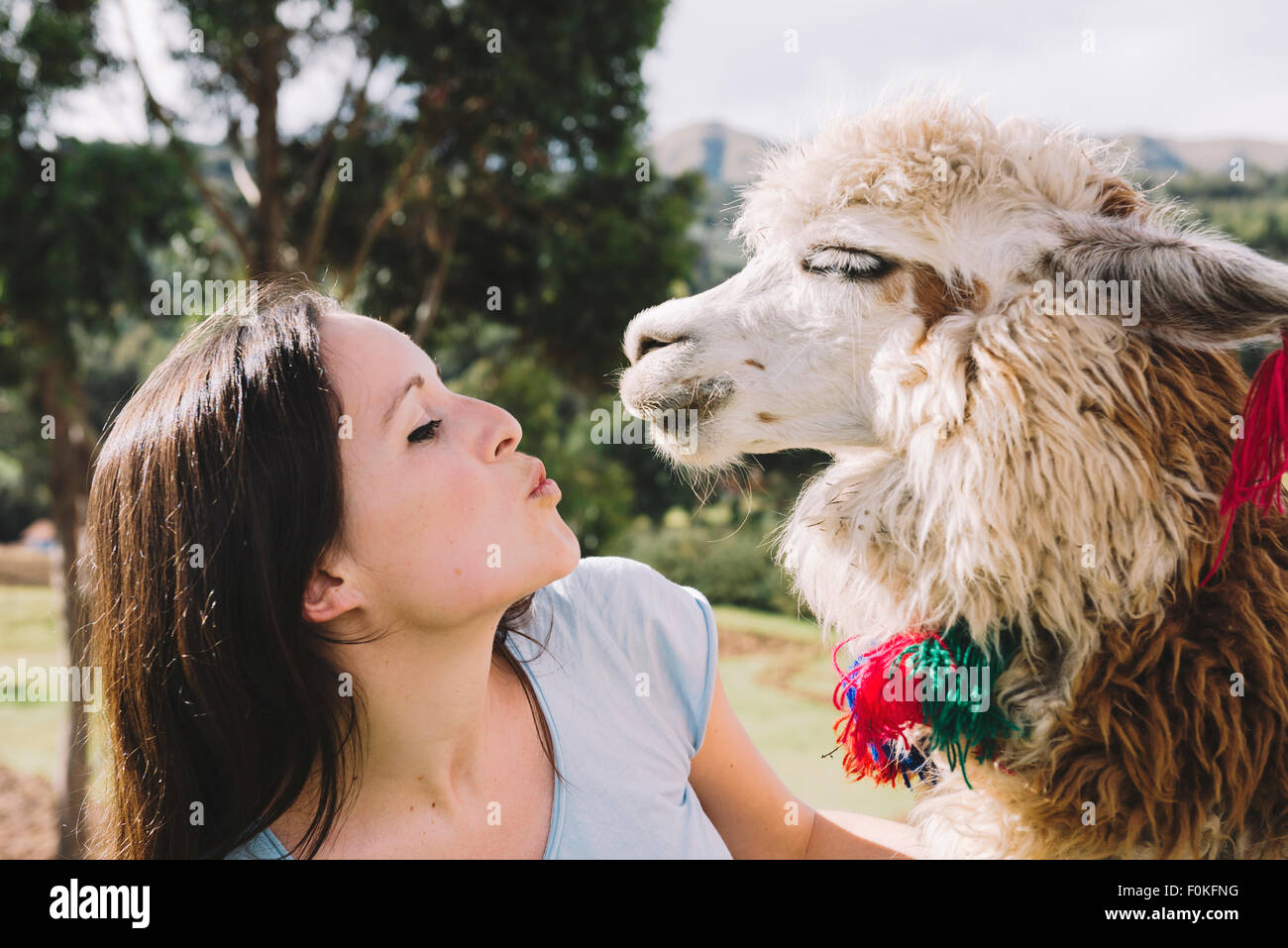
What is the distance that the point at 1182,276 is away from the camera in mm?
1249

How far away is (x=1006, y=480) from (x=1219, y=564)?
0.29m

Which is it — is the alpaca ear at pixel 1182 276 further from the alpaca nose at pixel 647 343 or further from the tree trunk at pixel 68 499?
the tree trunk at pixel 68 499

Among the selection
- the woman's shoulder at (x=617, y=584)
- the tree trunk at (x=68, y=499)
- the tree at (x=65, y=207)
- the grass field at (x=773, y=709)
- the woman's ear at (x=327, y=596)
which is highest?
the tree at (x=65, y=207)

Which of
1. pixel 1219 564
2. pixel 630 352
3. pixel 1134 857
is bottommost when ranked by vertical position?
pixel 1134 857

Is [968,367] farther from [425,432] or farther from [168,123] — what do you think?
[168,123]

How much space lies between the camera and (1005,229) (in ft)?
4.72

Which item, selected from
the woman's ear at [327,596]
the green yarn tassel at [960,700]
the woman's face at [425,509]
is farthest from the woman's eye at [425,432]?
the green yarn tassel at [960,700]

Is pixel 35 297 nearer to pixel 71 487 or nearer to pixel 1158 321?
pixel 71 487

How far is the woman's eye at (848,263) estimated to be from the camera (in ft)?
4.88

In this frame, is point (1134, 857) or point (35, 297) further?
point (35, 297)

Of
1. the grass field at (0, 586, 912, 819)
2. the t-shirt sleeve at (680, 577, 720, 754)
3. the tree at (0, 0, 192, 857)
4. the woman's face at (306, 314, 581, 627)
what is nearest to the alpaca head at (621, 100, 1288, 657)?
the t-shirt sleeve at (680, 577, 720, 754)

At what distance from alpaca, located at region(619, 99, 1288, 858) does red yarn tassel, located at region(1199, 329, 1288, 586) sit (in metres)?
0.04

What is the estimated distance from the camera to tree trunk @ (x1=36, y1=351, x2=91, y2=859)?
209 inches
